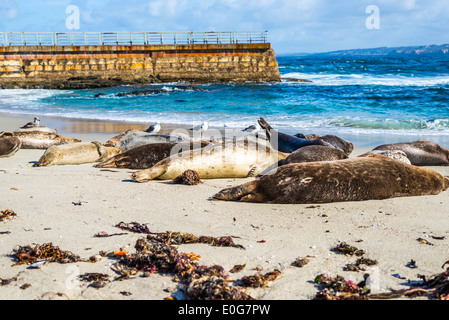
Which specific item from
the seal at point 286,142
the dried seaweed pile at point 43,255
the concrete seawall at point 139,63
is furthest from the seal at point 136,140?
the concrete seawall at point 139,63

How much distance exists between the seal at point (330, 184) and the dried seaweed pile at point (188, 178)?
0.77m

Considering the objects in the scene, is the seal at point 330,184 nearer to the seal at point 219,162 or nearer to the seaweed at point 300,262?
the seal at point 219,162

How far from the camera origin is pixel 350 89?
1122 inches

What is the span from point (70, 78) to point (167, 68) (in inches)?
271

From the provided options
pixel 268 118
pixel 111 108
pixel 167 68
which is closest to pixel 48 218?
pixel 268 118

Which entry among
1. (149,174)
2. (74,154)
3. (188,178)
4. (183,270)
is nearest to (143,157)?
(149,174)

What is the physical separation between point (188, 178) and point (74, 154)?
8.66 feet

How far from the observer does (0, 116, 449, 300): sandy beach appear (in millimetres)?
3039

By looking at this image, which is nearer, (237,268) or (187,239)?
(237,268)

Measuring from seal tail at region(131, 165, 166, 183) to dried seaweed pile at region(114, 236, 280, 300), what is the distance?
2.67m

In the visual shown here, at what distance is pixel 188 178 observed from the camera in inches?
238

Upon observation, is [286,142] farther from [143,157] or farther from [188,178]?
[188,178]

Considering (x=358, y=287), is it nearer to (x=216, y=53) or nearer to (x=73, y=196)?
(x=73, y=196)

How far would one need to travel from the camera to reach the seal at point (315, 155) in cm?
659
